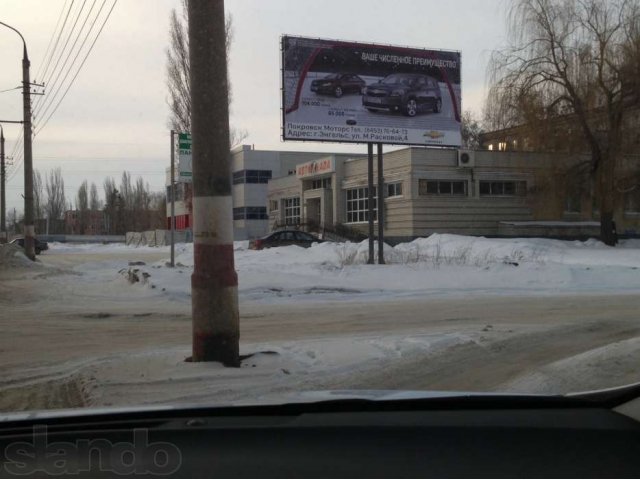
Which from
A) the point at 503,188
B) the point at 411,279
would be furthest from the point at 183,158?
the point at 503,188

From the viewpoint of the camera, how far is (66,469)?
8.36 feet

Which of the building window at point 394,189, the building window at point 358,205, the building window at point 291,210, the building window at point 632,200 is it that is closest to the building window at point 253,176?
the building window at point 291,210

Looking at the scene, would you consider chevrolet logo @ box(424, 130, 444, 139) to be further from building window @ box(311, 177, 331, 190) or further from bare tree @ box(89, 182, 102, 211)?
bare tree @ box(89, 182, 102, 211)

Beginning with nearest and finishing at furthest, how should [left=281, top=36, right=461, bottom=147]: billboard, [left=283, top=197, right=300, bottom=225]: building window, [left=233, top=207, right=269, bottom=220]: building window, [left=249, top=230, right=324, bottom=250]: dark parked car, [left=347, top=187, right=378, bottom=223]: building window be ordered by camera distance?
[left=281, top=36, right=461, bottom=147]: billboard
[left=249, top=230, right=324, bottom=250]: dark parked car
[left=347, top=187, right=378, bottom=223]: building window
[left=283, top=197, right=300, bottom=225]: building window
[left=233, top=207, right=269, bottom=220]: building window

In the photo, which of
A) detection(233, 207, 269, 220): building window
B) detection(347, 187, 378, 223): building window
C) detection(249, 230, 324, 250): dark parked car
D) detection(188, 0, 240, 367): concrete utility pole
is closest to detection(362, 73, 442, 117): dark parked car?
detection(249, 230, 324, 250): dark parked car

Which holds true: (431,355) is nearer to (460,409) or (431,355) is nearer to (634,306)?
(460,409)

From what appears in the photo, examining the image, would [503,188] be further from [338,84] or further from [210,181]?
[210,181]

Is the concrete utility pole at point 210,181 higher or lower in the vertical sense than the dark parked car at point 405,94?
lower

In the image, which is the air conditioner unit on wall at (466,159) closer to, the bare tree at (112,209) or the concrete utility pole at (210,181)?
the concrete utility pole at (210,181)

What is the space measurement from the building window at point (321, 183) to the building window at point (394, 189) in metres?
6.79

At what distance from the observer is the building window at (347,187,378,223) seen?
1624 inches

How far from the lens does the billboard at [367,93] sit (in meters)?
21.3

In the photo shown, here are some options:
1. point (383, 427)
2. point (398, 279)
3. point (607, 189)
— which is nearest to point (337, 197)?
point (607, 189)

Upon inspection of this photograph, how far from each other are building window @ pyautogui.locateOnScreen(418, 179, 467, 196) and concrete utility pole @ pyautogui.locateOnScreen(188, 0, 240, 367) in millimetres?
31747
